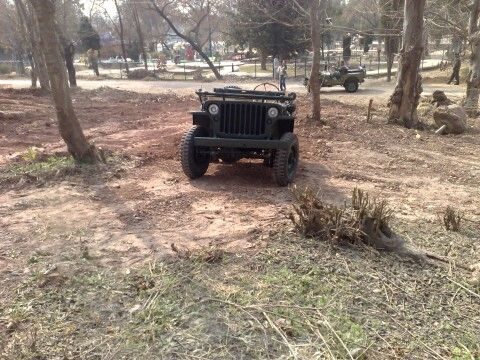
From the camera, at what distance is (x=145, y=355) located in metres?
3.43

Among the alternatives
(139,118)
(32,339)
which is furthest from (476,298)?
(139,118)

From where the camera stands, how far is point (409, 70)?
45.7ft

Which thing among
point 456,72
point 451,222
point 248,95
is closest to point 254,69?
point 456,72

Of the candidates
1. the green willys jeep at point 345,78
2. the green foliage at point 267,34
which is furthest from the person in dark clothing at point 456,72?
the green foliage at point 267,34

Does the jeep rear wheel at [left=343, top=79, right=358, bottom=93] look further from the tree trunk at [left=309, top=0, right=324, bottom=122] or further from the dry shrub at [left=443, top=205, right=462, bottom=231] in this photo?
the dry shrub at [left=443, top=205, right=462, bottom=231]

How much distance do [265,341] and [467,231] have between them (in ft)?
11.2

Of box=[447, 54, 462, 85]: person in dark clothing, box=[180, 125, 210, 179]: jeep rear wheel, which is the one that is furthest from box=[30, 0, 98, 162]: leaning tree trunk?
box=[447, 54, 462, 85]: person in dark clothing

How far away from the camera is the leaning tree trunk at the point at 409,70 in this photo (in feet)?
45.1

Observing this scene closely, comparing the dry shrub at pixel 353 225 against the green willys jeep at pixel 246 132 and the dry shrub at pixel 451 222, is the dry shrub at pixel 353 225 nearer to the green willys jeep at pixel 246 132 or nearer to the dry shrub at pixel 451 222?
the dry shrub at pixel 451 222

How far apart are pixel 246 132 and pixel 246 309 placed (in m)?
4.32

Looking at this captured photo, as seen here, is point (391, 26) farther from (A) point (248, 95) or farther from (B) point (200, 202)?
(B) point (200, 202)

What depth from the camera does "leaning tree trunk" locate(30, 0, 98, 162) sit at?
815cm

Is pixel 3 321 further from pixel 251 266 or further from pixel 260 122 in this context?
pixel 260 122

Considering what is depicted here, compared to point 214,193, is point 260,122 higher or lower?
higher
